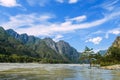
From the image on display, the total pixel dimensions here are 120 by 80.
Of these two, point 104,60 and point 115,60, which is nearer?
point 115,60

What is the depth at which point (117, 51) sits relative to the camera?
188 metres

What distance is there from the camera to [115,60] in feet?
602

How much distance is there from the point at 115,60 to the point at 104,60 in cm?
1594

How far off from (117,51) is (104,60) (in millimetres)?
14998

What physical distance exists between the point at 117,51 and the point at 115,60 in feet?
26.5

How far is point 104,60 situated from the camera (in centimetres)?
19850
